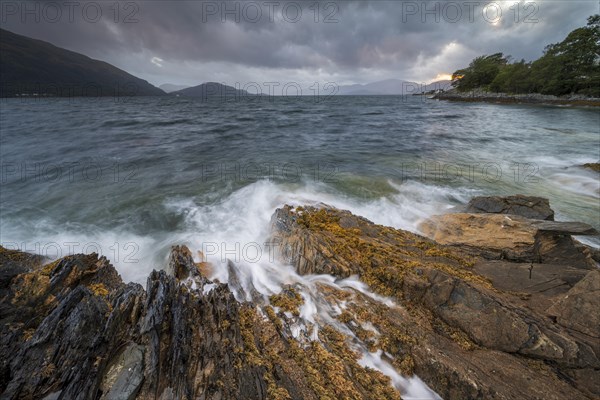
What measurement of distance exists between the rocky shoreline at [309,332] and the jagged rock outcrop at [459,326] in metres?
0.02

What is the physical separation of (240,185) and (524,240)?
12.3 meters

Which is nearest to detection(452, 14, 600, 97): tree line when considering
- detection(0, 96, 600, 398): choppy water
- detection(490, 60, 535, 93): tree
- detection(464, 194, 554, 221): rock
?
detection(490, 60, 535, 93): tree

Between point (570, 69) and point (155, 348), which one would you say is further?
point (570, 69)

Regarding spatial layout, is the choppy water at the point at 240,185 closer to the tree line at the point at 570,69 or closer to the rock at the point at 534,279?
the rock at the point at 534,279

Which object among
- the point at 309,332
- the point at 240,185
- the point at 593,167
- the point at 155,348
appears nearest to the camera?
the point at 155,348

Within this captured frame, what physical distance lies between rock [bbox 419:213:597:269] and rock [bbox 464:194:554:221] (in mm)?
1863

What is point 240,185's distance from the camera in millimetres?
A: 14703

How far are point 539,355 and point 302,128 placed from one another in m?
33.2

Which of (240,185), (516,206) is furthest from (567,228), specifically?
(240,185)

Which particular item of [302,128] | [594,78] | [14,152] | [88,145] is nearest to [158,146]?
[88,145]

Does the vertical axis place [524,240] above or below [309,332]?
above

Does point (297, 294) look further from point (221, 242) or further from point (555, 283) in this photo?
point (555, 283)

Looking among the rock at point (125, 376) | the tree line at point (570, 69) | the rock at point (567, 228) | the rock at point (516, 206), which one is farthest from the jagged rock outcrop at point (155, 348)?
the tree line at point (570, 69)

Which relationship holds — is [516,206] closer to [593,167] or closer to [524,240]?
[524,240]
